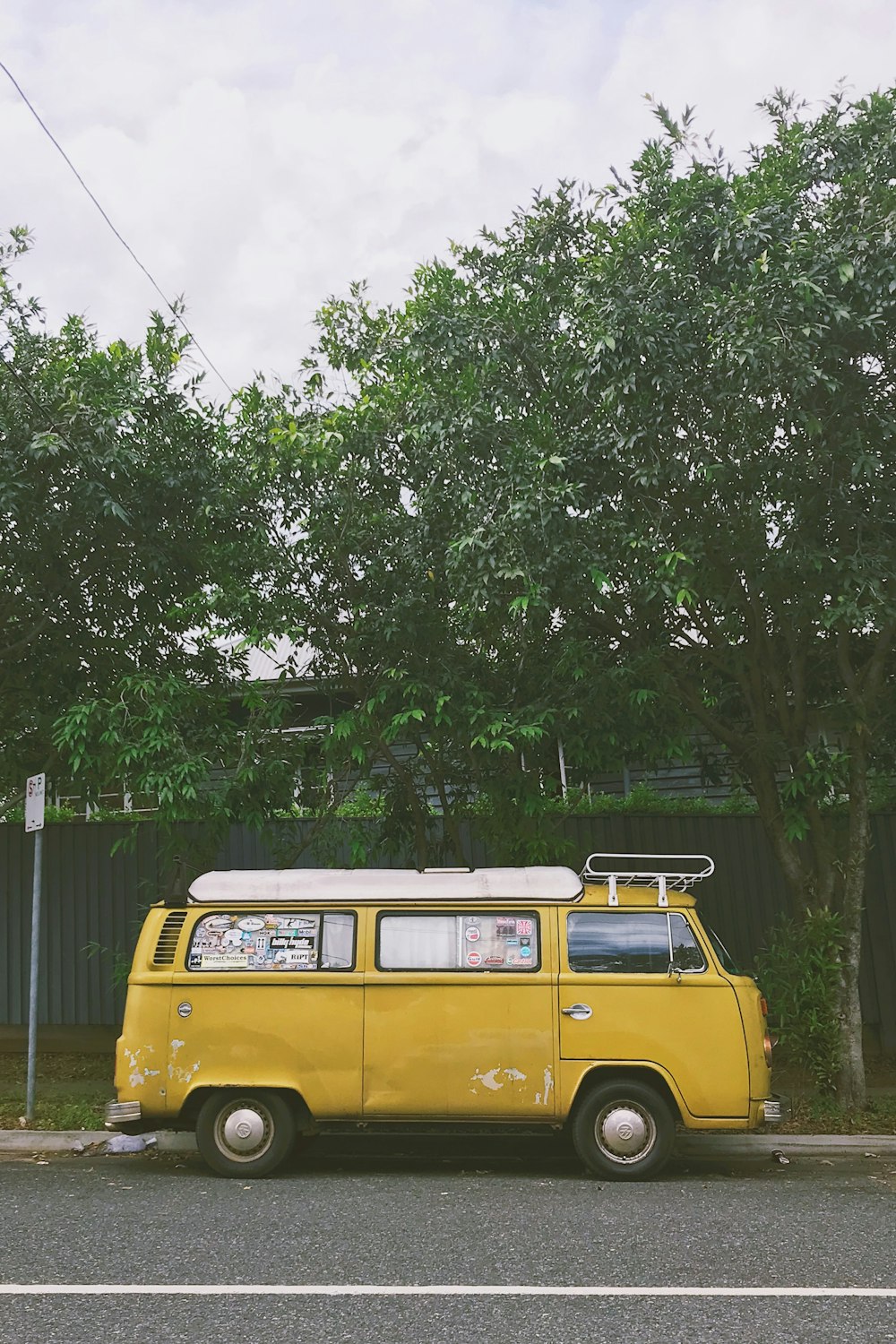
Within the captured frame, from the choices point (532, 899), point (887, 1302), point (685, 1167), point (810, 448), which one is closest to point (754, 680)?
point (810, 448)

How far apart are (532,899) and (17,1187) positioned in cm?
405

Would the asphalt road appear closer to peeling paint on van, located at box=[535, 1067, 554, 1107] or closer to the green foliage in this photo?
peeling paint on van, located at box=[535, 1067, 554, 1107]

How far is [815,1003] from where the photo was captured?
9.54 m

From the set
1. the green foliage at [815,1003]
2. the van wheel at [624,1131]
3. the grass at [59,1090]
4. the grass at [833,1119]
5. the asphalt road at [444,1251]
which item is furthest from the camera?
the green foliage at [815,1003]

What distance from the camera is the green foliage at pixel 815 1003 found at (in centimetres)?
946

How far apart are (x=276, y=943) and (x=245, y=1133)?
52.5 inches

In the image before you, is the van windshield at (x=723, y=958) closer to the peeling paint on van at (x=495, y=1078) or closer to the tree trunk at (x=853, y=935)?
the peeling paint on van at (x=495, y=1078)

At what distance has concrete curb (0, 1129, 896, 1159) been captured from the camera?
28.0 ft

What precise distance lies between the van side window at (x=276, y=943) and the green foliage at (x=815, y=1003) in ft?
13.1

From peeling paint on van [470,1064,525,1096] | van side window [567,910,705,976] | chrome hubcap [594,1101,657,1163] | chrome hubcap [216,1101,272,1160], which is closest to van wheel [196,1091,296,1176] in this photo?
chrome hubcap [216,1101,272,1160]

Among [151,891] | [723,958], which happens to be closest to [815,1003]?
[723,958]

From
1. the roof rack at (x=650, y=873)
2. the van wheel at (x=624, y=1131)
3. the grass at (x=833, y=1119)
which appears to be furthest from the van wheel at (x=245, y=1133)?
the grass at (x=833, y=1119)

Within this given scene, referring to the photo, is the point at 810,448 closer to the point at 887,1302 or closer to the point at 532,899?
the point at 532,899

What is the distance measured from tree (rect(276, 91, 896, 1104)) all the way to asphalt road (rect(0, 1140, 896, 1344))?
325cm
